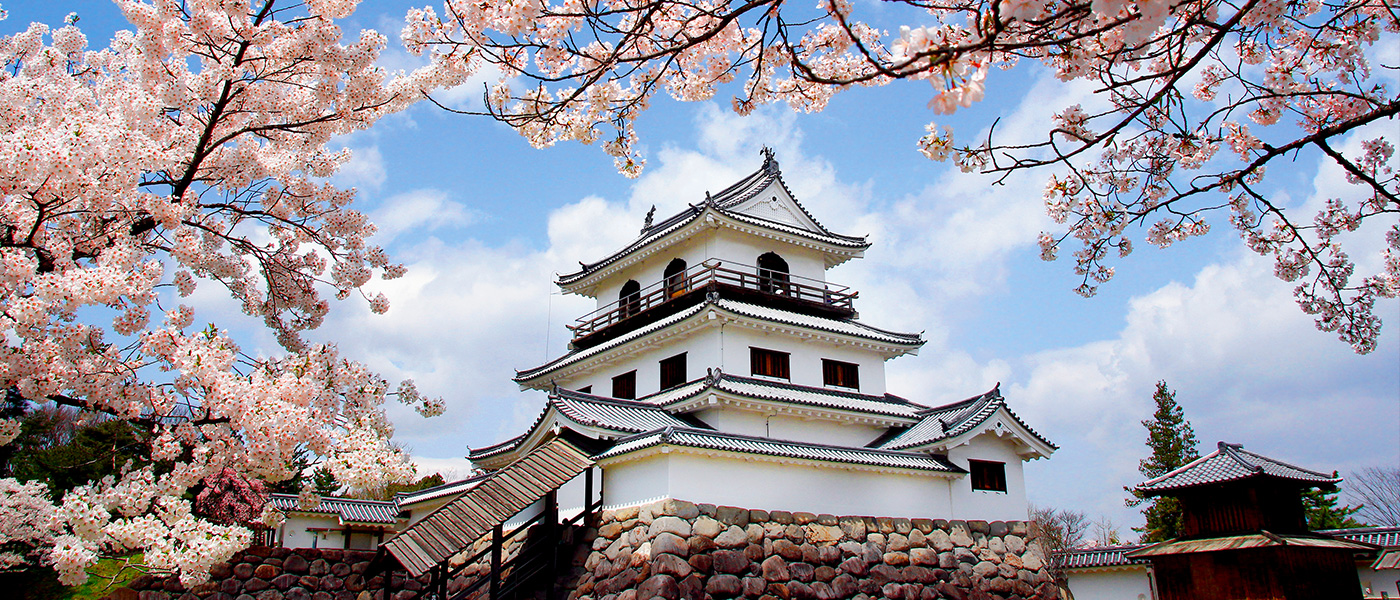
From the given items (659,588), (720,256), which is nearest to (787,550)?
(659,588)

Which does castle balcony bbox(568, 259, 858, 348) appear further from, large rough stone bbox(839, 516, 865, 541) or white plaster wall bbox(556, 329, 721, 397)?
large rough stone bbox(839, 516, 865, 541)

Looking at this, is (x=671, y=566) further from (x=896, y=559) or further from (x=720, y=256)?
(x=720, y=256)

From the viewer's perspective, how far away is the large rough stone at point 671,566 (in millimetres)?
11375

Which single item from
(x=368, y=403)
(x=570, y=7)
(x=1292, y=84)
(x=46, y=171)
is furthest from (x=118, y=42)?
(x=1292, y=84)

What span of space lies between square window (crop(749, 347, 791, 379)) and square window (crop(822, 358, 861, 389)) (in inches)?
44.2

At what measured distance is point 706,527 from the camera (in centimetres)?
1220

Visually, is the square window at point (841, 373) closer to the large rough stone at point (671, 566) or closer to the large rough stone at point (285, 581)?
the large rough stone at point (671, 566)

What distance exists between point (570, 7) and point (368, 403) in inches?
145

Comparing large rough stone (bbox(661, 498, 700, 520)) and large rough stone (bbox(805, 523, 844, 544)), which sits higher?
large rough stone (bbox(661, 498, 700, 520))

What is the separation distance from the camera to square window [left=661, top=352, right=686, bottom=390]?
16.9 meters

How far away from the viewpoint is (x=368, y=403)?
6.41m

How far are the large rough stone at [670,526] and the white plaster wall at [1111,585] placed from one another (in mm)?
16667

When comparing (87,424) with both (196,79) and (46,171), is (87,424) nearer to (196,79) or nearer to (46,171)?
(46,171)

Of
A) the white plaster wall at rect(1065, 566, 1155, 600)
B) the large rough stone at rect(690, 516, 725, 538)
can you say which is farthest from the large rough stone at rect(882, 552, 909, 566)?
the white plaster wall at rect(1065, 566, 1155, 600)
